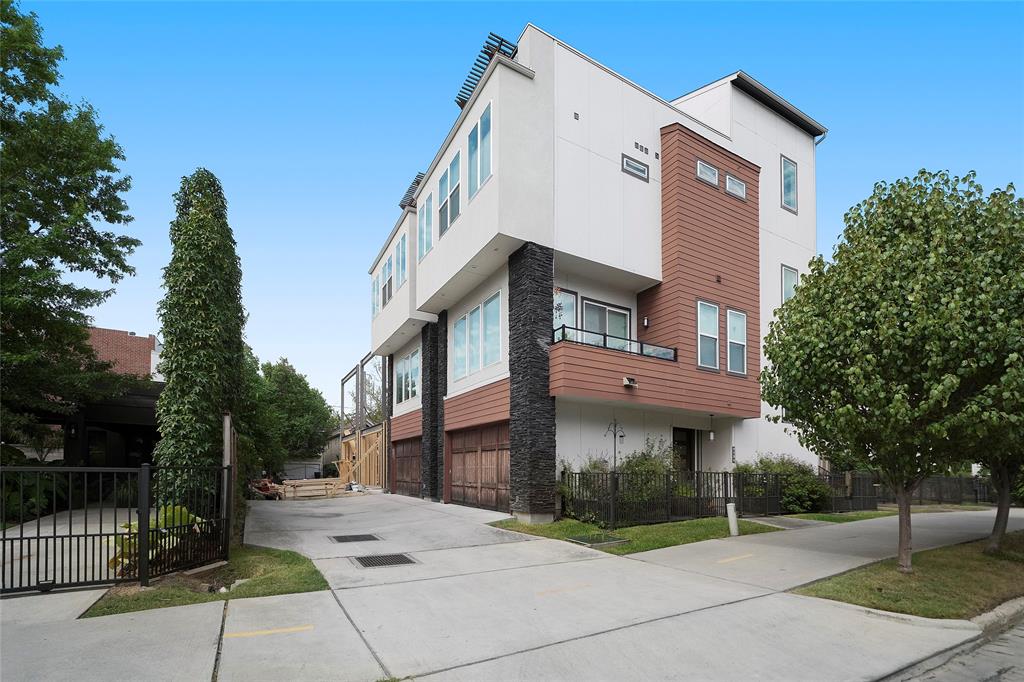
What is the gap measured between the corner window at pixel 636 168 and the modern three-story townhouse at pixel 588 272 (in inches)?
1.8

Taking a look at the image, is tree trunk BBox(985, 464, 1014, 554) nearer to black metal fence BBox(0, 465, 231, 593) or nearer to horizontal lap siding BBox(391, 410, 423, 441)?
black metal fence BBox(0, 465, 231, 593)

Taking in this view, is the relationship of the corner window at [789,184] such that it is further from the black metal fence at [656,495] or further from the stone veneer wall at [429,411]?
the stone veneer wall at [429,411]

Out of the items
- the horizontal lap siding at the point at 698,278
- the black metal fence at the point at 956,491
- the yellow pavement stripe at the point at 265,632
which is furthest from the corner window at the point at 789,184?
the yellow pavement stripe at the point at 265,632

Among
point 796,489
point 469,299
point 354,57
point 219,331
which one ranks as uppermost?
point 354,57

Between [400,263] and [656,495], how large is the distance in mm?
14227

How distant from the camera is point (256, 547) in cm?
1079

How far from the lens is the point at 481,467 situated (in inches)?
682

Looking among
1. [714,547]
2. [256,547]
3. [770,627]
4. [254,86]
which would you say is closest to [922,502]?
[714,547]

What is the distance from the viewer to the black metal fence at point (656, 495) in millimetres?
13177

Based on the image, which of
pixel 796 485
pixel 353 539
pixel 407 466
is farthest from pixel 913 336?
pixel 407 466

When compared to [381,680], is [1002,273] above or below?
above

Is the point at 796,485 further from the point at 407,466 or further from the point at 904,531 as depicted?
the point at 407,466

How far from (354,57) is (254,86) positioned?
2346 millimetres

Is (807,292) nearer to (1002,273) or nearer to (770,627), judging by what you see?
(1002,273)
